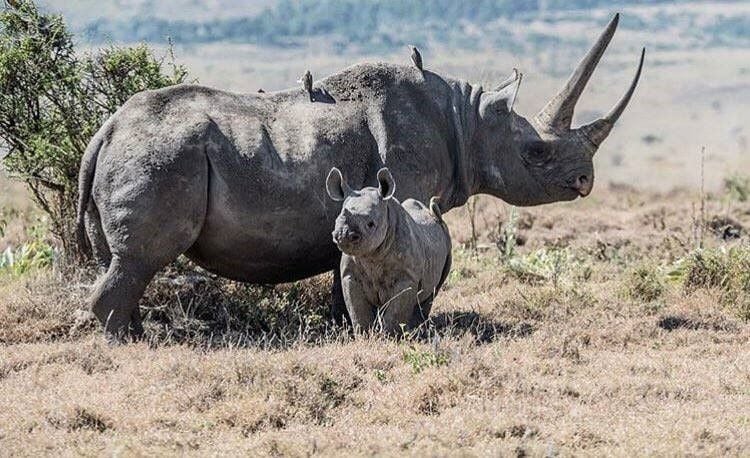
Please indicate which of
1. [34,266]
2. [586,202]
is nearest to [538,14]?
[586,202]

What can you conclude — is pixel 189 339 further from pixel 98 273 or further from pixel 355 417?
pixel 355 417

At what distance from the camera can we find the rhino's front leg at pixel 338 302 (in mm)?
12441

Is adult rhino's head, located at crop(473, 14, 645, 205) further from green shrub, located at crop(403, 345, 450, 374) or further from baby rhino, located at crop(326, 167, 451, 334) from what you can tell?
green shrub, located at crop(403, 345, 450, 374)

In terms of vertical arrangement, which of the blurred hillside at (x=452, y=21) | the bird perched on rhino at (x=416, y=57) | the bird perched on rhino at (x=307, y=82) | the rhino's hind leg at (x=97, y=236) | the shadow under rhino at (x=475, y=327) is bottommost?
the blurred hillside at (x=452, y=21)

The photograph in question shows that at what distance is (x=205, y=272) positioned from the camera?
1334 cm

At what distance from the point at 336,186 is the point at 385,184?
37cm

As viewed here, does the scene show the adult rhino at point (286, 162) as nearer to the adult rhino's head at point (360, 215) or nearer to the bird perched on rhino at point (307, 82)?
the bird perched on rhino at point (307, 82)

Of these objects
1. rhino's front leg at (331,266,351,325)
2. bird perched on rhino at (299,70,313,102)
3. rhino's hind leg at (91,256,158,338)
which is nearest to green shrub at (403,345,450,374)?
rhino's front leg at (331,266,351,325)

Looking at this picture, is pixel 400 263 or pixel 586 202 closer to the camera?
pixel 400 263

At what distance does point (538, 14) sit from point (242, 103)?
5022 inches

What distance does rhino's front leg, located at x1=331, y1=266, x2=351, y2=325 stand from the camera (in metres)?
12.4

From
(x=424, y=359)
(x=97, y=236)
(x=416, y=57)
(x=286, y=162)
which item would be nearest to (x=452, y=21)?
(x=416, y=57)

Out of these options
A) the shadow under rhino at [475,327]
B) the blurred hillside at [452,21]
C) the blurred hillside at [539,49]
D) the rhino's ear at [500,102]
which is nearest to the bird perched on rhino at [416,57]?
the rhino's ear at [500,102]

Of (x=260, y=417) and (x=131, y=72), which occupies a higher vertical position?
(x=131, y=72)
